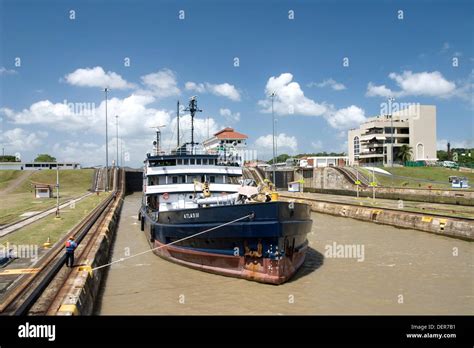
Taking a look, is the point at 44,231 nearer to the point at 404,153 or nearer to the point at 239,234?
the point at 239,234

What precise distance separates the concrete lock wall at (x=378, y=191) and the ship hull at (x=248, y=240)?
3171 centimetres

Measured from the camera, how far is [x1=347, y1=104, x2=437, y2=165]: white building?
8306 cm

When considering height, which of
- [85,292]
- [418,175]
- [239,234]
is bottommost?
[85,292]

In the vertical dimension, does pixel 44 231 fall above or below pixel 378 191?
below

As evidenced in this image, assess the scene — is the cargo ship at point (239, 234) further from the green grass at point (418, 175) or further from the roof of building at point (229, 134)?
Result: the roof of building at point (229, 134)

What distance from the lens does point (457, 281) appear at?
1530cm

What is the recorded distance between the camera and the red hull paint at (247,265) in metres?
14.4

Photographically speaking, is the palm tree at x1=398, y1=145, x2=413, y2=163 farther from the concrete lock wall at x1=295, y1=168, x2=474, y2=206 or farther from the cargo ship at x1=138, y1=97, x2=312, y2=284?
the cargo ship at x1=138, y1=97, x2=312, y2=284

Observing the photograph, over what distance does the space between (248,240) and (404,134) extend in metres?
81.1

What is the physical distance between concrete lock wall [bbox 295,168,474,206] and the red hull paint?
105 ft

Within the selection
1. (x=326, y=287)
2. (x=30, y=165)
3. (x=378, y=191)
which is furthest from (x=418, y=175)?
(x=30, y=165)

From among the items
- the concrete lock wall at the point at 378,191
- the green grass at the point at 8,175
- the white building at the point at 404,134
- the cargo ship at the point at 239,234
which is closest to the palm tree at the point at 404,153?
the white building at the point at 404,134

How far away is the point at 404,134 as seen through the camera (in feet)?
280
